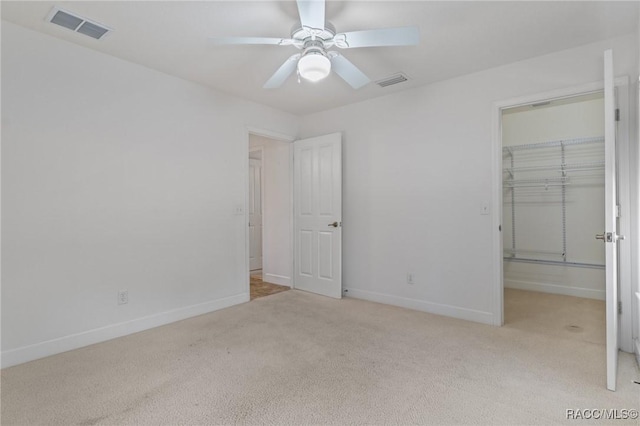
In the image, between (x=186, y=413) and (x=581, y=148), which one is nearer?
(x=186, y=413)

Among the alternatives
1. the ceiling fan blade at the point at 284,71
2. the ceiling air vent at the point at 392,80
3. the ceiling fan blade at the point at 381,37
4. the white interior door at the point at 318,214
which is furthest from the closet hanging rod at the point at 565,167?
the ceiling fan blade at the point at 284,71

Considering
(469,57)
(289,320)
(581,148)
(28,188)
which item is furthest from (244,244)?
(581,148)

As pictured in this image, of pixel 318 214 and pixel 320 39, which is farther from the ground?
pixel 320 39

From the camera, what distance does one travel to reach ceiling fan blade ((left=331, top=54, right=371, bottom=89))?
234cm

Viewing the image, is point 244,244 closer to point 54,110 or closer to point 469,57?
point 54,110

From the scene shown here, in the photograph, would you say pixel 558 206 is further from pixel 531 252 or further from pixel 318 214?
pixel 318 214

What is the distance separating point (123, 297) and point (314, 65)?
2.58 metres

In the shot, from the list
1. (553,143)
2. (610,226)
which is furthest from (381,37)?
(553,143)

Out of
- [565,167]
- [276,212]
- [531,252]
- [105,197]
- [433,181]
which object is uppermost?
[565,167]

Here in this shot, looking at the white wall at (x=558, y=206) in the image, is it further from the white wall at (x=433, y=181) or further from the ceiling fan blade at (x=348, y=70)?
the ceiling fan blade at (x=348, y=70)

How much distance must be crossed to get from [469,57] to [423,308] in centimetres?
253

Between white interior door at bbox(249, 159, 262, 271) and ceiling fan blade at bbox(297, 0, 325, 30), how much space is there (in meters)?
4.49

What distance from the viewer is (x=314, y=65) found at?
2.12 metres

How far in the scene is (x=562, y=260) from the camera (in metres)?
4.47
